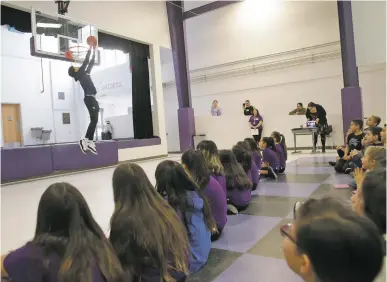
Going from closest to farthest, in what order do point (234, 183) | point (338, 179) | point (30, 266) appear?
point (30, 266)
point (234, 183)
point (338, 179)

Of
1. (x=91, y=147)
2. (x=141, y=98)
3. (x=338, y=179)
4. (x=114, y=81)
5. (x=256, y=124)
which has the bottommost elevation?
(x=338, y=179)

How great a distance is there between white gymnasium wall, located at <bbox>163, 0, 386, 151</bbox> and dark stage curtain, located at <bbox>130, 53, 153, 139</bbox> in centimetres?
256

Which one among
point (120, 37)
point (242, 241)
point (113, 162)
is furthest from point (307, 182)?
point (120, 37)

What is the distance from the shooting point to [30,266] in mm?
1098

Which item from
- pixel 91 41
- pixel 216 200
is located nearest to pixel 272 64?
pixel 91 41

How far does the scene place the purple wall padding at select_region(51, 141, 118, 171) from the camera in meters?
6.70

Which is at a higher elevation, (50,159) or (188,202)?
(50,159)

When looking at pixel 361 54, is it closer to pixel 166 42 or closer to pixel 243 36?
pixel 243 36

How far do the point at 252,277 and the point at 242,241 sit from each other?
23.4 inches

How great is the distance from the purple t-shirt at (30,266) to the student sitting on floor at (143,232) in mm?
328

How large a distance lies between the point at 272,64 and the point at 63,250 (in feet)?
33.7

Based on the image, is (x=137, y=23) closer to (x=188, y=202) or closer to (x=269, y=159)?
(x=269, y=159)

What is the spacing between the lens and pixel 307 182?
15.0ft

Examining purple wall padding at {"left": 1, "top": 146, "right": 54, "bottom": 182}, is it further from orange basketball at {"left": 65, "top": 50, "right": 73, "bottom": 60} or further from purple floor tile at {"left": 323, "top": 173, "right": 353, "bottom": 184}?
purple floor tile at {"left": 323, "top": 173, "right": 353, "bottom": 184}
